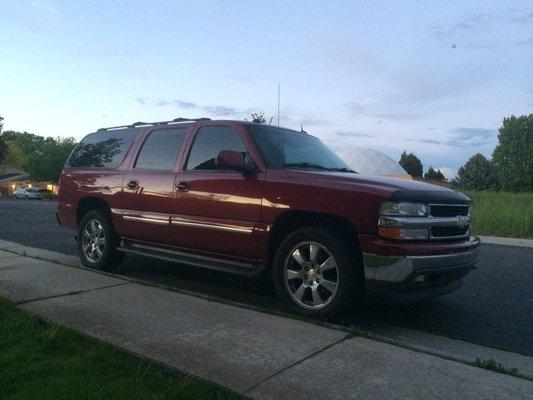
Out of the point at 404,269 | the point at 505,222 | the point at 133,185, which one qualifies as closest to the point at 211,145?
the point at 133,185

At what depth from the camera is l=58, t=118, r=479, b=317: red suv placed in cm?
407

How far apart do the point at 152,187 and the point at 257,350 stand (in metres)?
2.88

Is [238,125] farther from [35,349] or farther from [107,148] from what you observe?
[35,349]

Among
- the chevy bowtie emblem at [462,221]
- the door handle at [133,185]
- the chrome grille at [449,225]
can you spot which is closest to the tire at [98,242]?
the door handle at [133,185]

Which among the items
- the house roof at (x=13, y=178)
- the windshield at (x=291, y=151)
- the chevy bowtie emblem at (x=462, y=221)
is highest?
the windshield at (x=291, y=151)

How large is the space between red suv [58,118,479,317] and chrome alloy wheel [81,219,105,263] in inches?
1.0

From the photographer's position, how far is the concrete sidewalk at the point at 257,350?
2.95m

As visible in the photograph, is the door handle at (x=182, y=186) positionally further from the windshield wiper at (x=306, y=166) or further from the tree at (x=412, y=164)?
the tree at (x=412, y=164)

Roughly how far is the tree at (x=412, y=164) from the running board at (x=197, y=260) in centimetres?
8186

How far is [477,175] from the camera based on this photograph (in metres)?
80.1

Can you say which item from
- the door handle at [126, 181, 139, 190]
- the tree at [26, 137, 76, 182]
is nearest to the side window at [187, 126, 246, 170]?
the door handle at [126, 181, 139, 190]

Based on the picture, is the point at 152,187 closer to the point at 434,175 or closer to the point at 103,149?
the point at 103,149

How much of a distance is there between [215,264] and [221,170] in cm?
100

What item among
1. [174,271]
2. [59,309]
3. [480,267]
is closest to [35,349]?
[59,309]
